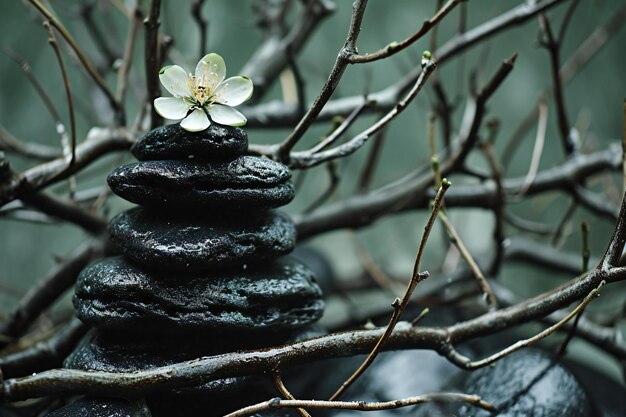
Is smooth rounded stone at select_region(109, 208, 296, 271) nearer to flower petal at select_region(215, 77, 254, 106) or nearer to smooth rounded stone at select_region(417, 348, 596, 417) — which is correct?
flower petal at select_region(215, 77, 254, 106)

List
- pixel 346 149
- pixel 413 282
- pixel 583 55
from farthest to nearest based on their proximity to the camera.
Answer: pixel 583 55, pixel 346 149, pixel 413 282

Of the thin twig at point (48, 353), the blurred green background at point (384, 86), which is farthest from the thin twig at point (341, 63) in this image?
the blurred green background at point (384, 86)

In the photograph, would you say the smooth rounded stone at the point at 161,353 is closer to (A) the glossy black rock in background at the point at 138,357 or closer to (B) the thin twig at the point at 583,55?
(A) the glossy black rock in background at the point at 138,357

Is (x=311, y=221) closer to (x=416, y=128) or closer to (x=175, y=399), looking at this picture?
(x=175, y=399)

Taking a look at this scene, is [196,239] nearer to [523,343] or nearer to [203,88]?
[203,88]

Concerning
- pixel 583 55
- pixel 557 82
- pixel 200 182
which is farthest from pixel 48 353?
pixel 583 55

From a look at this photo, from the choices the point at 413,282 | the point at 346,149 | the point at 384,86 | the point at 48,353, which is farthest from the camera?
the point at 384,86

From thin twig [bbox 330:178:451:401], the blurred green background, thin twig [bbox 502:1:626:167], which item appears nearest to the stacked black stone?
thin twig [bbox 330:178:451:401]
